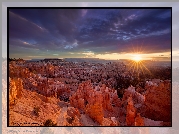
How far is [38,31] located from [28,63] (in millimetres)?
449

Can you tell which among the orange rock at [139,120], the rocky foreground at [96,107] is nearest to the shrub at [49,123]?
the rocky foreground at [96,107]

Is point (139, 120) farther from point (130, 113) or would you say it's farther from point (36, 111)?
point (36, 111)

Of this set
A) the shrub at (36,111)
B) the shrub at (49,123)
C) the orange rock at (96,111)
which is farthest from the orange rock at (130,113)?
the shrub at (36,111)

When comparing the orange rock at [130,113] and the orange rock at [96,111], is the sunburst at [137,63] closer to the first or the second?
the orange rock at [130,113]

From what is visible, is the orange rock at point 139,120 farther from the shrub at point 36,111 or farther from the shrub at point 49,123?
the shrub at point 36,111

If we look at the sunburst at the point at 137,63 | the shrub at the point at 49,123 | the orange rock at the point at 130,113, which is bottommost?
the shrub at the point at 49,123

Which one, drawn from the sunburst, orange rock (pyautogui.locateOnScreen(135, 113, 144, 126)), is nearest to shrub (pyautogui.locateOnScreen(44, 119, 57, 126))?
orange rock (pyautogui.locateOnScreen(135, 113, 144, 126))

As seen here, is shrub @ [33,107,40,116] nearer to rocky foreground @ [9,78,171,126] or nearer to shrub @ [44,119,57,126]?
rocky foreground @ [9,78,171,126]

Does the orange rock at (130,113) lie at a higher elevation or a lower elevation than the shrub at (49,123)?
higher

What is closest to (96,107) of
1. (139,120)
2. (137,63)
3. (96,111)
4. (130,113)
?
(96,111)

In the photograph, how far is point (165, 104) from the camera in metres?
2.89

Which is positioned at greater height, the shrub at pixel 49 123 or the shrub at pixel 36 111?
the shrub at pixel 36 111

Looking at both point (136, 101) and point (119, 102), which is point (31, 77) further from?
point (136, 101)

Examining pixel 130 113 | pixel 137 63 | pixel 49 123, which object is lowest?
pixel 49 123
